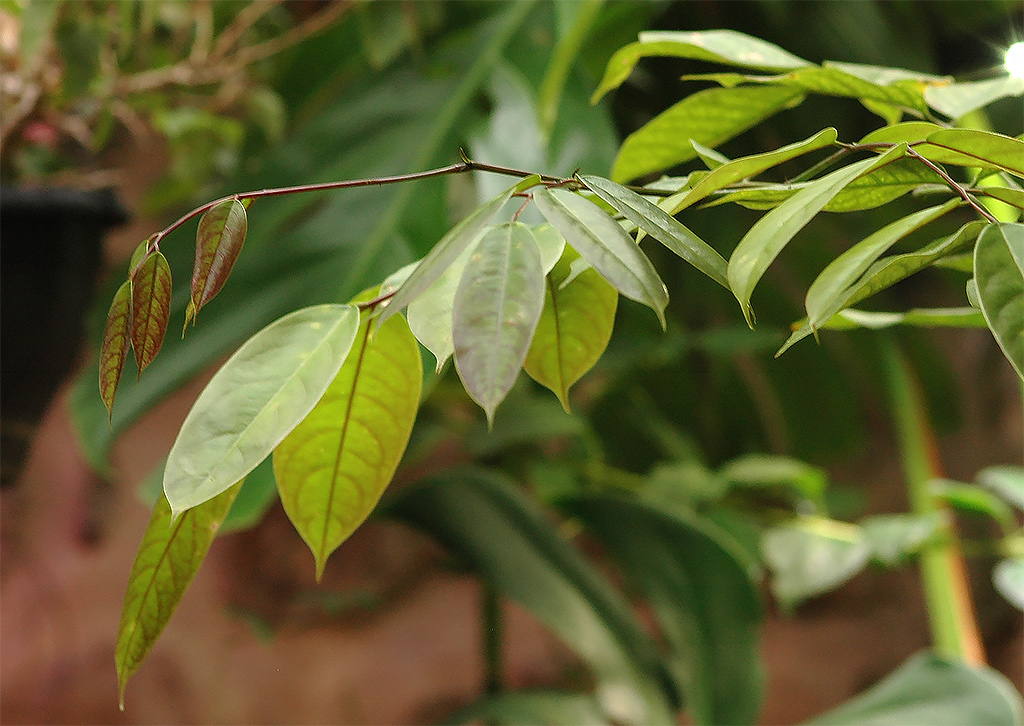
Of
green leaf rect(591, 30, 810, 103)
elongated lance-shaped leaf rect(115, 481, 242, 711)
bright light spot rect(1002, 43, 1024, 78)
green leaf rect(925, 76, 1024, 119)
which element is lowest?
elongated lance-shaped leaf rect(115, 481, 242, 711)

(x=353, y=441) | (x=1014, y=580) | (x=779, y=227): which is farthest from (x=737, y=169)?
(x=1014, y=580)

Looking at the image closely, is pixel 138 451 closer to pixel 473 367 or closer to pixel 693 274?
pixel 693 274

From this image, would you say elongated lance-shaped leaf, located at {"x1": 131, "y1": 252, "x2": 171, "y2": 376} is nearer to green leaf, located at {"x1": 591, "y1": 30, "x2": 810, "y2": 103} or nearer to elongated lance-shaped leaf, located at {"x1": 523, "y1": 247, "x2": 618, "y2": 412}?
elongated lance-shaped leaf, located at {"x1": 523, "y1": 247, "x2": 618, "y2": 412}

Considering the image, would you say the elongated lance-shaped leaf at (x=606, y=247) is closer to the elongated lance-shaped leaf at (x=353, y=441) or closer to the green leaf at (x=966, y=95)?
the elongated lance-shaped leaf at (x=353, y=441)

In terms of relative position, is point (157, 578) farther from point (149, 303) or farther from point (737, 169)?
point (737, 169)

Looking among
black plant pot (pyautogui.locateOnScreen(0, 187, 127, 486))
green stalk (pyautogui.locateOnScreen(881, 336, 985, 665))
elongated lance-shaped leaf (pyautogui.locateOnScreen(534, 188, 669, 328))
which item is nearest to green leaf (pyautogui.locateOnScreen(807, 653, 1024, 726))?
green stalk (pyautogui.locateOnScreen(881, 336, 985, 665))

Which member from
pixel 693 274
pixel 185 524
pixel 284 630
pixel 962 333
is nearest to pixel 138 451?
pixel 284 630
